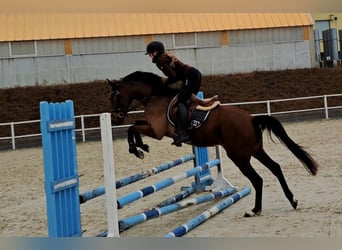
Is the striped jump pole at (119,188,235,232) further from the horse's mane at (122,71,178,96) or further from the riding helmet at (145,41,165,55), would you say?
the riding helmet at (145,41,165,55)

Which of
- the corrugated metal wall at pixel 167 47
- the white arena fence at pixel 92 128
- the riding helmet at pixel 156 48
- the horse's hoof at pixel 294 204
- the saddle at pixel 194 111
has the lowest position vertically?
the horse's hoof at pixel 294 204

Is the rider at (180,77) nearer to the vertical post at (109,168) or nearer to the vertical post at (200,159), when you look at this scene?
the vertical post at (109,168)

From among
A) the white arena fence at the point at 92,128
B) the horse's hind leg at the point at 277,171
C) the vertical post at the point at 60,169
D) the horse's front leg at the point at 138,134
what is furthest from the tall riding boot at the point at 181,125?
the white arena fence at the point at 92,128

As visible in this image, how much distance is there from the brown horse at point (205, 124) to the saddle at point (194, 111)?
29 mm

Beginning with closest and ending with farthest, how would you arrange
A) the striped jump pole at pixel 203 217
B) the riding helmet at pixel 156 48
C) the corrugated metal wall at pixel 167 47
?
1. the striped jump pole at pixel 203 217
2. the riding helmet at pixel 156 48
3. the corrugated metal wall at pixel 167 47

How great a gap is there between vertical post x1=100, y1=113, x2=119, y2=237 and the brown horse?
942mm

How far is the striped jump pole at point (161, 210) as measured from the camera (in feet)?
9.80

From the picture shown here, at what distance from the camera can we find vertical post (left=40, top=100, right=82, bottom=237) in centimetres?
242

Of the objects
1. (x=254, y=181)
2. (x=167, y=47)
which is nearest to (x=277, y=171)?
(x=254, y=181)

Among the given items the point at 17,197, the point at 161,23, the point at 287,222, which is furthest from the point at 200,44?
the point at 287,222

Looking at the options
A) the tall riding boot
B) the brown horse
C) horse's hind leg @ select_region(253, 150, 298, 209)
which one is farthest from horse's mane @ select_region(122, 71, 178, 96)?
horse's hind leg @ select_region(253, 150, 298, 209)

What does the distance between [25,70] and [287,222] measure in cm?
1311

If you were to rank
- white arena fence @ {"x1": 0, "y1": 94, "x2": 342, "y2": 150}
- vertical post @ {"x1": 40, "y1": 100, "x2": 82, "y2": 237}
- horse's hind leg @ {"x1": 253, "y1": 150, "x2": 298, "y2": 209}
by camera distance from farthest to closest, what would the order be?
white arena fence @ {"x1": 0, "y1": 94, "x2": 342, "y2": 150}
horse's hind leg @ {"x1": 253, "y1": 150, "x2": 298, "y2": 209}
vertical post @ {"x1": 40, "y1": 100, "x2": 82, "y2": 237}

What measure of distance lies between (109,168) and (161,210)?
2.91ft
